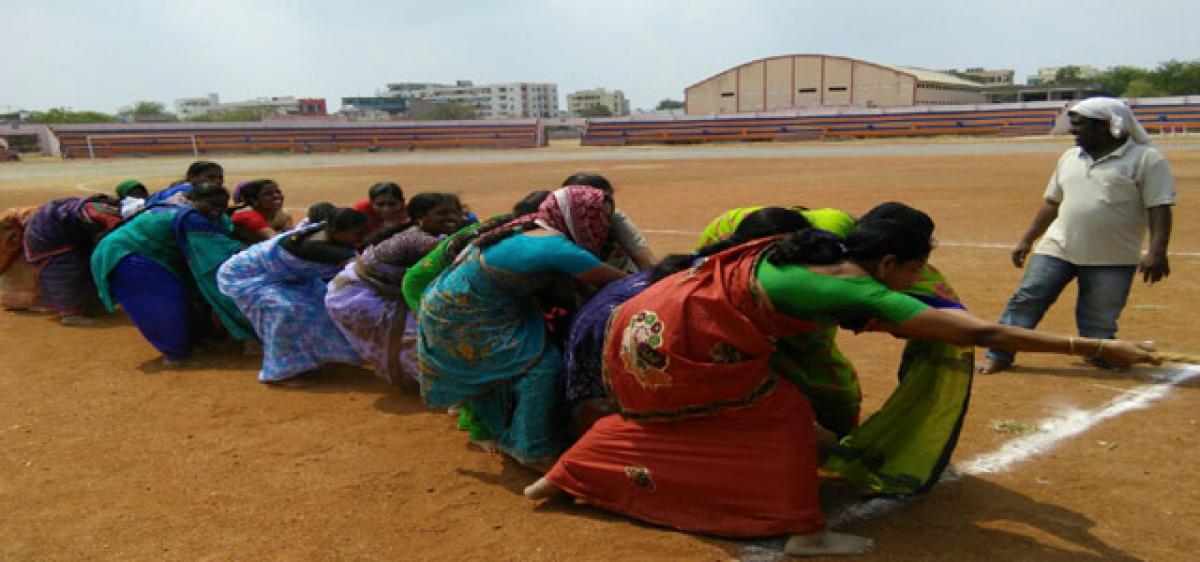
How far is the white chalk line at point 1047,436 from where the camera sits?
3.26 meters

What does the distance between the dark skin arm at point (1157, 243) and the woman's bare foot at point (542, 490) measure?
383 centimetres

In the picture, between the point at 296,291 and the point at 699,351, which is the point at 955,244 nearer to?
the point at 296,291

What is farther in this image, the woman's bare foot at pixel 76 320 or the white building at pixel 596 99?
the white building at pixel 596 99

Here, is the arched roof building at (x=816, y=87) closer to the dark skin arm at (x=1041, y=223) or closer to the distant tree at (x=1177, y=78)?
the distant tree at (x=1177, y=78)

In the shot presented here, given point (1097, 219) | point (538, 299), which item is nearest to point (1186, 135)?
point (1097, 219)

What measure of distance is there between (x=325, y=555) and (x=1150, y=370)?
4698 millimetres

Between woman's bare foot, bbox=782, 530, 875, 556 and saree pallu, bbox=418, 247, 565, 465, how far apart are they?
1259 mm

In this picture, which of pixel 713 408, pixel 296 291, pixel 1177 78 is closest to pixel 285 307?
pixel 296 291

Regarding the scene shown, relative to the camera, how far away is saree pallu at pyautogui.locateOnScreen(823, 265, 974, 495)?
314 cm

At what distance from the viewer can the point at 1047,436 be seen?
392 centimetres

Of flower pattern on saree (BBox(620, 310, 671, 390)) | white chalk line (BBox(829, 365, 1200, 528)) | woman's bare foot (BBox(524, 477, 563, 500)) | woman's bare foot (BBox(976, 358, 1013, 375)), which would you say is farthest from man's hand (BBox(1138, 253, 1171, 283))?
woman's bare foot (BBox(524, 477, 563, 500))

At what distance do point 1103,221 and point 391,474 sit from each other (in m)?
4.34

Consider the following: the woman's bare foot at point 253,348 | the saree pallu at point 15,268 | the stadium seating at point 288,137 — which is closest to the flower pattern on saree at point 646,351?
the woman's bare foot at point 253,348

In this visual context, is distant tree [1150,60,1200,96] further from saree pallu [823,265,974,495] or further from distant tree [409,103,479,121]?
saree pallu [823,265,974,495]
